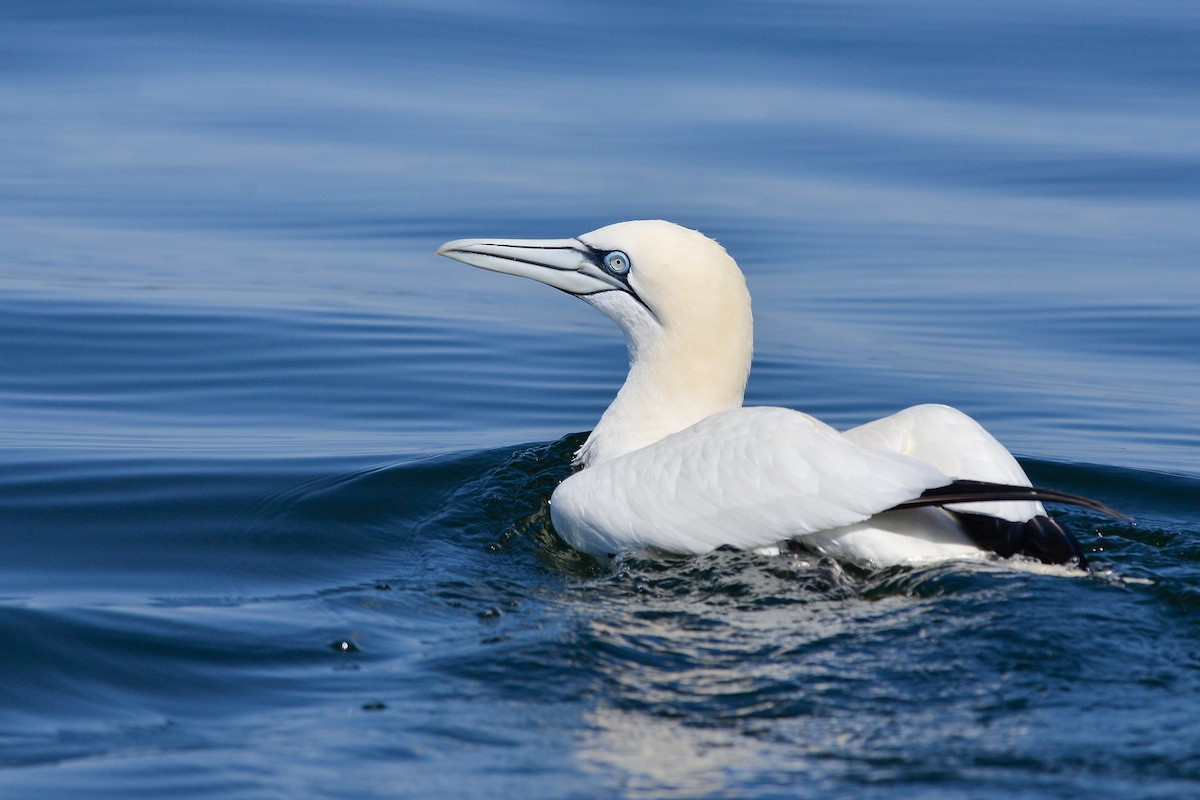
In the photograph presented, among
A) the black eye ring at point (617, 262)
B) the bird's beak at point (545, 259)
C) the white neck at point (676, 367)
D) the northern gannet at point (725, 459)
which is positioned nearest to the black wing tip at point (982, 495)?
the northern gannet at point (725, 459)

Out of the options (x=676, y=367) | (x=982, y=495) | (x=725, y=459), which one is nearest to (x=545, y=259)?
(x=676, y=367)

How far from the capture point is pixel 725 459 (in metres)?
6.64

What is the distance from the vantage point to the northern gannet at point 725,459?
20.9ft

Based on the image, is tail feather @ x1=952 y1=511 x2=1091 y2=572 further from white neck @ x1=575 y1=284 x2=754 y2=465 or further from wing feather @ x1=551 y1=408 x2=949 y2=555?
white neck @ x1=575 y1=284 x2=754 y2=465

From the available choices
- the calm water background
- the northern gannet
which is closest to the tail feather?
the northern gannet

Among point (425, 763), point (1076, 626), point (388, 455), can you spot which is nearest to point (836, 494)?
point (1076, 626)

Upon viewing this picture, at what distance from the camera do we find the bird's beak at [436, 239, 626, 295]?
25.8ft

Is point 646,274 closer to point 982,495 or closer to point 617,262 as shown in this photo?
point 617,262

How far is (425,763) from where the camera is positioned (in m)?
4.79

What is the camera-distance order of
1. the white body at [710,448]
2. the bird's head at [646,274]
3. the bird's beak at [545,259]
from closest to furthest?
the white body at [710,448] < the bird's head at [646,274] < the bird's beak at [545,259]

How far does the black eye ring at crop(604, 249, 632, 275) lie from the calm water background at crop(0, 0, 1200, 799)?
4.00ft

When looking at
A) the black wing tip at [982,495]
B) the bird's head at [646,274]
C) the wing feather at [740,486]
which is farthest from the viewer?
the bird's head at [646,274]

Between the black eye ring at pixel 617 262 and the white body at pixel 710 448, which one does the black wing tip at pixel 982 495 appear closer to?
the white body at pixel 710 448

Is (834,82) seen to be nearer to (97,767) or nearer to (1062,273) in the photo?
(1062,273)
